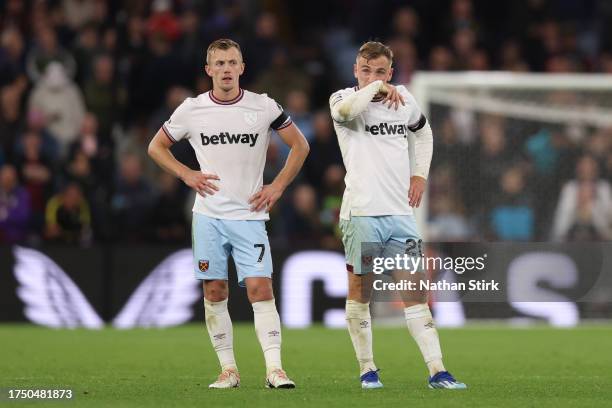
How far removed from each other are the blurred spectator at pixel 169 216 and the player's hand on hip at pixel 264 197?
7.34 metres

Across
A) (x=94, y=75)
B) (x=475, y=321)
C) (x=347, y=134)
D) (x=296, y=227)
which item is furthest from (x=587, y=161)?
(x=347, y=134)

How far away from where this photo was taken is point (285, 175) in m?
9.30

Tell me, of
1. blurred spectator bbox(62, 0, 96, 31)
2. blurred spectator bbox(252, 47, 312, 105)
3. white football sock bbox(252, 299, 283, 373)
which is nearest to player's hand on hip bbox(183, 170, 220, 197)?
white football sock bbox(252, 299, 283, 373)

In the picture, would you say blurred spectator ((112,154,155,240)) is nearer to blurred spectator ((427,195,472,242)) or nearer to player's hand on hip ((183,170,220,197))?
blurred spectator ((427,195,472,242))

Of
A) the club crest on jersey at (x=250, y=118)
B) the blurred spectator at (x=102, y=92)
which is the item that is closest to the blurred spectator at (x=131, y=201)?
the blurred spectator at (x=102, y=92)

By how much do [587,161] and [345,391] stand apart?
8611 millimetres

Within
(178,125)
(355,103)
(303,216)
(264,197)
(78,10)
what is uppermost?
(78,10)

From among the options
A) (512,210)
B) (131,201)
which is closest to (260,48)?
(131,201)

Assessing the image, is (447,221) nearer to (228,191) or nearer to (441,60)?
(441,60)

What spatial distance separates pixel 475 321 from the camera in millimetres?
16531

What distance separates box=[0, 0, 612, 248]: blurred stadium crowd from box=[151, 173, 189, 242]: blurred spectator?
0.02 m

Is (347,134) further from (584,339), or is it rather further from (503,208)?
(503,208)

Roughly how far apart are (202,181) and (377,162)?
3.72ft

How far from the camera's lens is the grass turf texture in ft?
28.0
